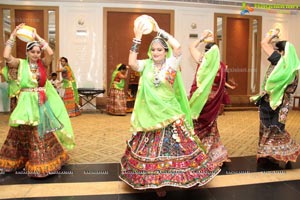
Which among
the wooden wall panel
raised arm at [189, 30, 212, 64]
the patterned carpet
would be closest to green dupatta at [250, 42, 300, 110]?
raised arm at [189, 30, 212, 64]

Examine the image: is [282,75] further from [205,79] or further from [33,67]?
[33,67]

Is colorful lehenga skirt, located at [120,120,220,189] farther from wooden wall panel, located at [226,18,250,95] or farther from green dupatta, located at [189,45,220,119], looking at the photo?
wooden wall panel, located at [226,18,250,95]

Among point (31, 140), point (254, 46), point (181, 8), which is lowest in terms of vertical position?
point (31, 140)

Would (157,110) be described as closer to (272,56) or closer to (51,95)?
(51,95)

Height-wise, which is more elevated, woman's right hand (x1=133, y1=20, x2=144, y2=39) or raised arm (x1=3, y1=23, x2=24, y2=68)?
woman's right hand (x1=133, y1=20, x2=144, y2=39)

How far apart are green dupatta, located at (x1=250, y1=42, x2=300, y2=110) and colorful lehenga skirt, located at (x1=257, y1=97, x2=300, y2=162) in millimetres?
137

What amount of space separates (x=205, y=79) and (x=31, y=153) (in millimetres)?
2036

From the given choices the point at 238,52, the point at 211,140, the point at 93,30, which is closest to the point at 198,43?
the point at 211,140

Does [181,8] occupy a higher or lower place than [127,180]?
higher

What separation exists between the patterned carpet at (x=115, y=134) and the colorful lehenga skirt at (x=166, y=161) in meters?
1.21

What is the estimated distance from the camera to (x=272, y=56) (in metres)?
3.37

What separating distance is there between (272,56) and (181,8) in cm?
594

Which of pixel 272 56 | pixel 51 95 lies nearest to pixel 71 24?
pixel 51 95

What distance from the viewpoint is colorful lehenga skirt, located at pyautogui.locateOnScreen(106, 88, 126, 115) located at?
7.68m
